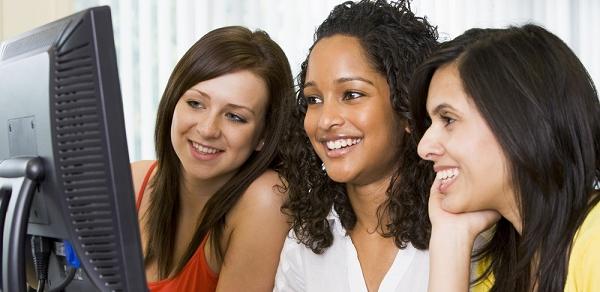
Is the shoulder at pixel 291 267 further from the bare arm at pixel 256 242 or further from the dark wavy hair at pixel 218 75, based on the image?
the dark wavy hair at pixel 218 75

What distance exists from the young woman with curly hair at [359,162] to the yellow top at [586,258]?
412 mm

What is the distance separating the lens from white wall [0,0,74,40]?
3.19 m

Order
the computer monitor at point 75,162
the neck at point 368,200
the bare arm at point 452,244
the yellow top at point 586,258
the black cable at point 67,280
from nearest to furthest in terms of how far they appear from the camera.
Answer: the computer monitor at point 75,162
the black cable at point 67,280
the yellow top at point 586,258
the bare arm at point 452,244
the neck at point 368,200

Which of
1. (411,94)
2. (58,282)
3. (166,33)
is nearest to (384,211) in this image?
(411,94)

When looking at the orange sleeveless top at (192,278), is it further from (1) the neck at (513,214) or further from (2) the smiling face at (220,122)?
(1) the neck at (513,214)

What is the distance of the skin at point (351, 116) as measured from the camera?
1.60 meters

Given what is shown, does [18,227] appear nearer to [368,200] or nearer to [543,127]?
[543,127]

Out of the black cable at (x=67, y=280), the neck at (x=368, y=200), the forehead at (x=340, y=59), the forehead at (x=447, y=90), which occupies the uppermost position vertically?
the forehead at (x=340, y=59)

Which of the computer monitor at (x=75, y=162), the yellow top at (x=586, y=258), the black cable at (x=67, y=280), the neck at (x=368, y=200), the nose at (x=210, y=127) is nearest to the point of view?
the computer monitor at (x=75, y=162)

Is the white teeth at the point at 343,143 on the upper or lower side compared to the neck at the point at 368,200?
upper

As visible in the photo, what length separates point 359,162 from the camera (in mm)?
1627

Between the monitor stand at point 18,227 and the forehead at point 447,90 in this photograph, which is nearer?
the monitor stand at point 18,227

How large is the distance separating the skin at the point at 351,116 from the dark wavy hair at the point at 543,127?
0.26 meters

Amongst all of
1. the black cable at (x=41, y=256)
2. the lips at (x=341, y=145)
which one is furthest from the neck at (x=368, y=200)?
the black cable at (x=41, y=256)
